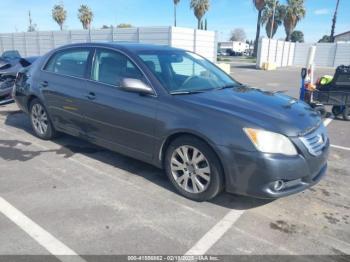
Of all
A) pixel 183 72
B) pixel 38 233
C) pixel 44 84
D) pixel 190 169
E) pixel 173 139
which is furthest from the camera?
pixel 44 84

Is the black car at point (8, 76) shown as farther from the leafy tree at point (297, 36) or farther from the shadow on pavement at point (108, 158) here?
the leafy tree at point (297, 36)

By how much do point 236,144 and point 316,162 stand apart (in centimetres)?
87

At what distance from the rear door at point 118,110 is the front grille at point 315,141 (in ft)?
5.28

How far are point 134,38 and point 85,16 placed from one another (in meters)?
36.5

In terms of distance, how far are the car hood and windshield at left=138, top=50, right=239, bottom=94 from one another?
23 centimetres

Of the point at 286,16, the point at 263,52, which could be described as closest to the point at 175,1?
the point at 286,16

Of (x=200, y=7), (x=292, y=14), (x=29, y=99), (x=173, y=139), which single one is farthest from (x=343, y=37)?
(x=173, y=139)

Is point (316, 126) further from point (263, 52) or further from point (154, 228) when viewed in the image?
point (263, 52)

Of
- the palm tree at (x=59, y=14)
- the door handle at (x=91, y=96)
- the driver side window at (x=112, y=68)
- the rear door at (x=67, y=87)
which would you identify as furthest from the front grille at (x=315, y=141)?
the palm tree at (x=59, y=14)

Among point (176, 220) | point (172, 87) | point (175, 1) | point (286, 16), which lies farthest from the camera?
point (175, 1)

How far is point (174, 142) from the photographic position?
3740mm

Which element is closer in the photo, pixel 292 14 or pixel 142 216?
pixel 142 216

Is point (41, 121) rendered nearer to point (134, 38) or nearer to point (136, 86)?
point (136, 86)

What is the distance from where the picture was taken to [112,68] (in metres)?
4.41
